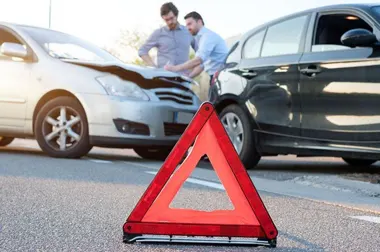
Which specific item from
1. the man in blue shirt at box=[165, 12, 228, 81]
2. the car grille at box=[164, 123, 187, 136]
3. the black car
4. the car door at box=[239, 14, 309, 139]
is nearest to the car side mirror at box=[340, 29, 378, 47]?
the black car

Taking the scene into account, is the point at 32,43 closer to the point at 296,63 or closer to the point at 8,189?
the point at 296,63

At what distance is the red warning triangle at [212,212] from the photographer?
4.53m

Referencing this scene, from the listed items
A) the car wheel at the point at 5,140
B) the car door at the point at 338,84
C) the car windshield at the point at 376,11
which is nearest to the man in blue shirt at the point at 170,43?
the car wheel at the point at 5,140

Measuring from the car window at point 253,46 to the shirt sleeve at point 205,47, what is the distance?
1.92 m

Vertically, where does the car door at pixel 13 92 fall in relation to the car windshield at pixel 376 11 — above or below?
below

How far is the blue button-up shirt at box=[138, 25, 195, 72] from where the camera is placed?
479 inches

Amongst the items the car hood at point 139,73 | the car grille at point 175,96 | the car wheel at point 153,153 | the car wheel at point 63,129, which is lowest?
the car wheel at point 153,153

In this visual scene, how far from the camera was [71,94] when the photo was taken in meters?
10.8

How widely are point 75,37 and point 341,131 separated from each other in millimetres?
4923

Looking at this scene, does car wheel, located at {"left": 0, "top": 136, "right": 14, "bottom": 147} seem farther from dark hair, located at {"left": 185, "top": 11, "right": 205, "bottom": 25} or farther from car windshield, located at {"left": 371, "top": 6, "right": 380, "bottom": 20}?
car windshield, located at {"left": 371, "top": 6, "right": 380, "bottom": 20}

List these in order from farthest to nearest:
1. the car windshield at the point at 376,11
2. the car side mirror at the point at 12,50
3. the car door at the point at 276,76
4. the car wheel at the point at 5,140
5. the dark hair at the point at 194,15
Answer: the car wheel at the point at 5,140 → the dark hair at the point at 194,15 → the car side mirror at the point at 12,50 → the car door at the point at 276,76 → the car windshield at the point at 376,11

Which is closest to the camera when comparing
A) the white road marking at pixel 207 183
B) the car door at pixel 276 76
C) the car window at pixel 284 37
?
the white road marking at pixel 207 183

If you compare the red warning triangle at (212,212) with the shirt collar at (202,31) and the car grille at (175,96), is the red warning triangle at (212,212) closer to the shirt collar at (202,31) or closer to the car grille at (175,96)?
the car grille at (175,96)

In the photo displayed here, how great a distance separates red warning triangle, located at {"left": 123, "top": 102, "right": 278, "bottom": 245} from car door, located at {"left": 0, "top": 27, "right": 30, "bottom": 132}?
21.9ft
